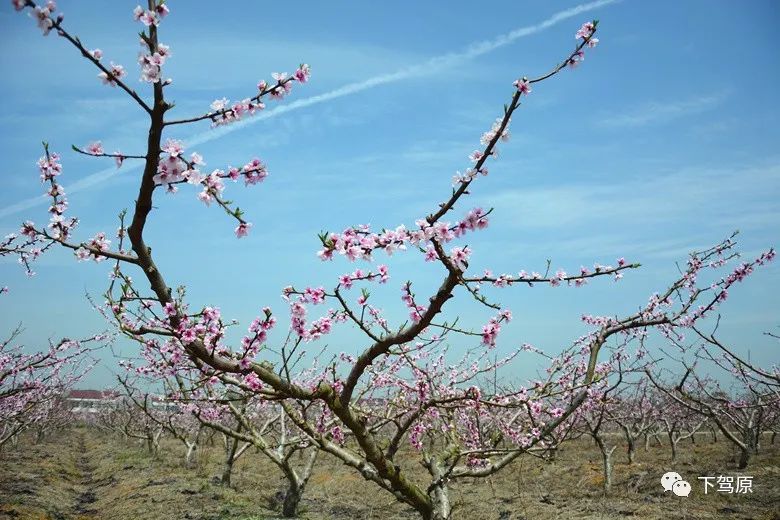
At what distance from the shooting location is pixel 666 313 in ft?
23.9

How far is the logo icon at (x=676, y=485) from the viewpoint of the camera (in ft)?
37.7

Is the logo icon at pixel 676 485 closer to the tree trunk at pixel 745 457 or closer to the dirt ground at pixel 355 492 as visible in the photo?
the dirt ground at pixel 355 492

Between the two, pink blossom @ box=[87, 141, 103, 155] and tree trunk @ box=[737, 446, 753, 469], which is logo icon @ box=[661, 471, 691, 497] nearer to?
tree trunk @ box=[737, 446, 753, 469]

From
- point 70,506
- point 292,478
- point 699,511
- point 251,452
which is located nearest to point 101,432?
point 251,452

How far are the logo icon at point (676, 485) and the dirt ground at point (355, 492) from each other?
22 cm

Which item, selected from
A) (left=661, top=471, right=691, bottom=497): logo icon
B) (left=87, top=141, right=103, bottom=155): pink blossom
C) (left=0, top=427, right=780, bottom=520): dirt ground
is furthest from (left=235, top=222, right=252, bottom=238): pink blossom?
(left=661, top=471, right=691, bottom=497): logo icon

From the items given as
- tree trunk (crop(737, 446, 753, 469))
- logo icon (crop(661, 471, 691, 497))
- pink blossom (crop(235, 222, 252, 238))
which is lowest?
logo icon (crop(661, 471, 691, 497))

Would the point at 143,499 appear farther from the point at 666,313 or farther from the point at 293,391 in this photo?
the point at 666,313

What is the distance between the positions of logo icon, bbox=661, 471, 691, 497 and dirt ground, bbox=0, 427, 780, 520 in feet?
0.71

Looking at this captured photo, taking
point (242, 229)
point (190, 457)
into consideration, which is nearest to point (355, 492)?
point (190, 457)

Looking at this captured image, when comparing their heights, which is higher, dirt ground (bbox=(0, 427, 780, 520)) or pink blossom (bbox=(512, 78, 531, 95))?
pink blossom (bbox=(512, 78, 531, 95))

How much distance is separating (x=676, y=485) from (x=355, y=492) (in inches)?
322

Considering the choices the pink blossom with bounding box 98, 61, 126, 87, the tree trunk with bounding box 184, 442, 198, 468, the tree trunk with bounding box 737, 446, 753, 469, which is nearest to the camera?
the pink blossom with bounding box 98, 61, 126, 87

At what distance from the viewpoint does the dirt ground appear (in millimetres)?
10336
